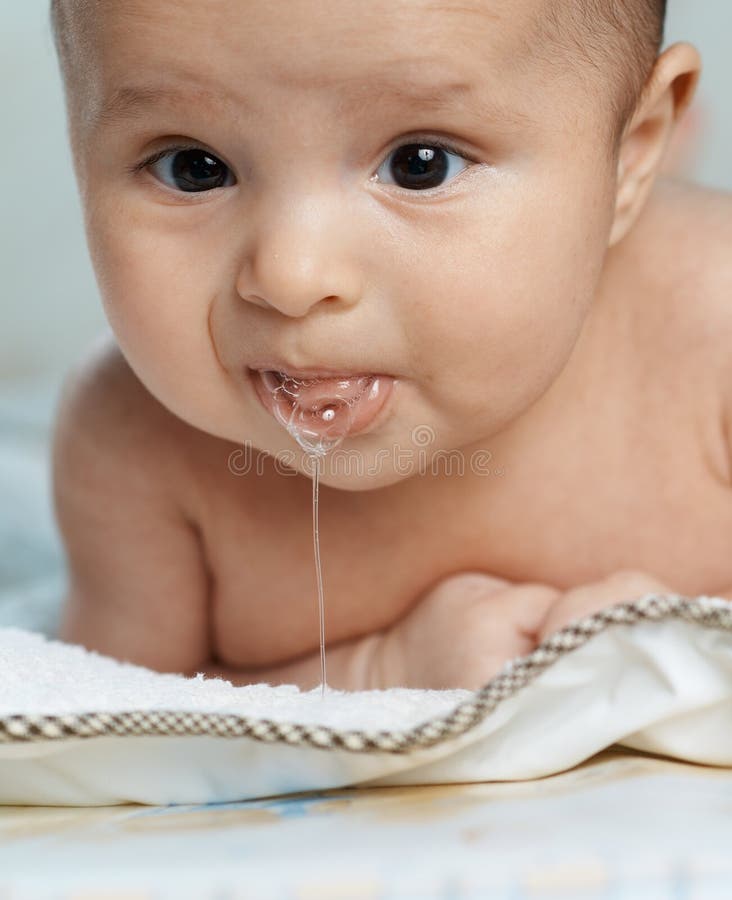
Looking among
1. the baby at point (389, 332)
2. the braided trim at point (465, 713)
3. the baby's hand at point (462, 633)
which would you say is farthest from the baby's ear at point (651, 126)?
the braided trim at point (465, 713)

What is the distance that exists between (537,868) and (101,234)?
1.65ft

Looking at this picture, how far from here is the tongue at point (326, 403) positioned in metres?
0.87

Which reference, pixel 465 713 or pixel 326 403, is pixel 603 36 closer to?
pixel 326 403

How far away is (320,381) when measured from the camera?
34.2 inches

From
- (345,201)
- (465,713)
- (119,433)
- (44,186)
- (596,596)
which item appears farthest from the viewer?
(44,186)

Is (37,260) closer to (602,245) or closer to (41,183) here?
(41,183)

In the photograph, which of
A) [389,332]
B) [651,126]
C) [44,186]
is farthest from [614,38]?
[44,186]

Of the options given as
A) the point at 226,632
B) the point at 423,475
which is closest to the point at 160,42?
the point at 423,475

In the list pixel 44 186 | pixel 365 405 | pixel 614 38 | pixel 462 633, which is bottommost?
pixel 462 633

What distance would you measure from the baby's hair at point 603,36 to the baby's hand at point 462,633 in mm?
340

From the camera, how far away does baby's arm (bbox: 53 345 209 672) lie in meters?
1.18

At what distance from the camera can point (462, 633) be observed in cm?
101

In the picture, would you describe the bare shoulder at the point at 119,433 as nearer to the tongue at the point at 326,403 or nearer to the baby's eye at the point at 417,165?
the tongue at the point at 326,403

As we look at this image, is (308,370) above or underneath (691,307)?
underneath
